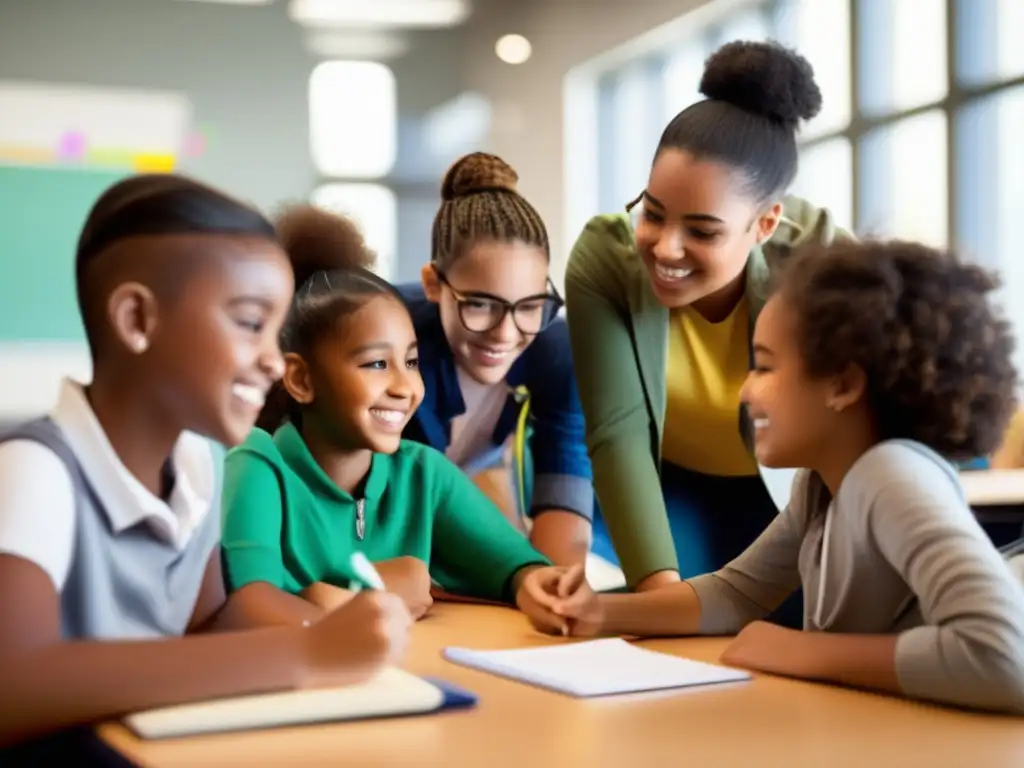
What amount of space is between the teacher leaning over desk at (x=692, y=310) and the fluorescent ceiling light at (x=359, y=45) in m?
0.44

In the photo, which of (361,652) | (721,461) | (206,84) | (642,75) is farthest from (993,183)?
(361,652)

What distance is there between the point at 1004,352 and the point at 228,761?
0.63 meters

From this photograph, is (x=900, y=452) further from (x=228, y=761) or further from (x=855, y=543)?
(x=228, y=761)

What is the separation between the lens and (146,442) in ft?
2.71

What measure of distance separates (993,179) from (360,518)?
2.45m

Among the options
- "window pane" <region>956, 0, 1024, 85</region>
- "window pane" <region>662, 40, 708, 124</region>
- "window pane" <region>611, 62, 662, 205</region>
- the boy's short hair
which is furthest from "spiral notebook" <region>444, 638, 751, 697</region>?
"window pane" <region>956, 0, 1024, 85</region>

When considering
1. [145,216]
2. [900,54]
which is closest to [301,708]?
[145,216]

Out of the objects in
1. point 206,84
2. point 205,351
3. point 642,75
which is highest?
point 642,75

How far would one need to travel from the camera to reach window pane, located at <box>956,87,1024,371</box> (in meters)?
3.10

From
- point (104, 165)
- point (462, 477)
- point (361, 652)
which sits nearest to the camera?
point (361, 652)

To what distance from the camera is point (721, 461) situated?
160 cm

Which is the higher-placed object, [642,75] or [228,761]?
[642,75]

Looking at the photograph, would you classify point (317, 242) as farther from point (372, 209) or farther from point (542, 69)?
point (542, 69)

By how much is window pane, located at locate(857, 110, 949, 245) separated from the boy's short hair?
265 cm
